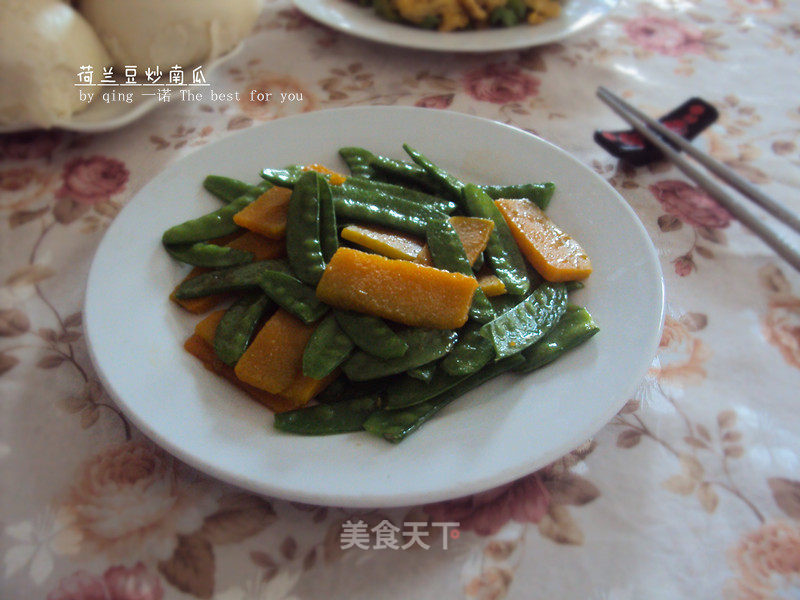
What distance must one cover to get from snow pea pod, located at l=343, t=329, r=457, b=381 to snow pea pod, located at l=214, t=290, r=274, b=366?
0.66 feet

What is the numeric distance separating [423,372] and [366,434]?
14 centimetres

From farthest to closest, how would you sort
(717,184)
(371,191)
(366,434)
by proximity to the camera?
(717,184)
(371,191)
(366,434)

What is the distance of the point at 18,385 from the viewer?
1121 mm

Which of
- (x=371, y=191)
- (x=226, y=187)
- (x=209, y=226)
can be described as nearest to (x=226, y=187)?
(x=226, y=187)

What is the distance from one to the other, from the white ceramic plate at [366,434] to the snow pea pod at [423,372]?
0.07 m

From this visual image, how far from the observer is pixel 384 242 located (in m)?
1.13

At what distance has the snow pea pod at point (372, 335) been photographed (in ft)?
3.20

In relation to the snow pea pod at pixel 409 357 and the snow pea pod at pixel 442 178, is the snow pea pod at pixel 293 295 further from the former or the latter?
the snow pea pod at pixel 442 178

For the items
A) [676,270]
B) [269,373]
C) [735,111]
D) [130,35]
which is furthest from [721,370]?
[130,35]

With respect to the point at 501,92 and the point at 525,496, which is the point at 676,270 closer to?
the point at 525,496

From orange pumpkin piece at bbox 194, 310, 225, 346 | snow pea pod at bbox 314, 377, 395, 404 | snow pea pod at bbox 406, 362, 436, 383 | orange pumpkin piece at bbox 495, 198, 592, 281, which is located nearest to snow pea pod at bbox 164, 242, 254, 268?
orange pumpkin piece at bbox 194, 310, 225, 346

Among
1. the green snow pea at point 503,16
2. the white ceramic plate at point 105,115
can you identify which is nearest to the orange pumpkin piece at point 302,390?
the white ceramic plate at point 105,115

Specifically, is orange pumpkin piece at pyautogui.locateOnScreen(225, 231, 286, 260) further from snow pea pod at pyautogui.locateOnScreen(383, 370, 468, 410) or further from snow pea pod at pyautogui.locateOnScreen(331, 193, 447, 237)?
snow pea pod at pyautogui.locateOnScreen(383, 370, 468, 410)

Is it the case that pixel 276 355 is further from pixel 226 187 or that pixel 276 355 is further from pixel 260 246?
pixel 226 187
